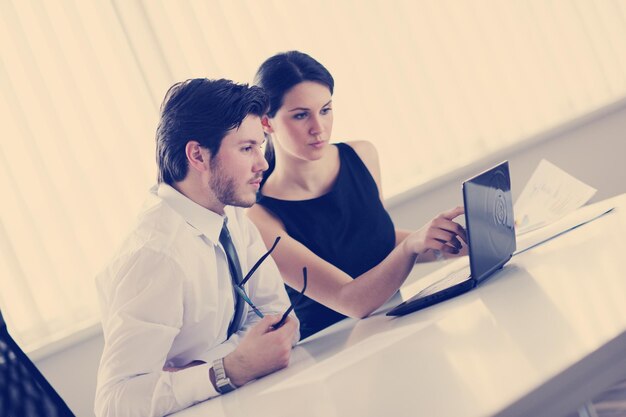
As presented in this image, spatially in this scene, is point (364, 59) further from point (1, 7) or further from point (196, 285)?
point (196, 285)

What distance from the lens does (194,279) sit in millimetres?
1518

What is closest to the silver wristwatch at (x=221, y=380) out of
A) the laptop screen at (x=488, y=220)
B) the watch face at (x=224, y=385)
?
the watch face at (x=224, y=385)

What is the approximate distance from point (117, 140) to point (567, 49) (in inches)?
82.7

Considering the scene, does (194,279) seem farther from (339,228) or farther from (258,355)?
(339,228)

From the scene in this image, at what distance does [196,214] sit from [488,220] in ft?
1.99

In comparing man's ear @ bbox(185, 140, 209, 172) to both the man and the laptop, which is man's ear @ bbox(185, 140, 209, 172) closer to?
the man

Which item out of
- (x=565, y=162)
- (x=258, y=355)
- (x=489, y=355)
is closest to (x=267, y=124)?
(x=258, y=355)

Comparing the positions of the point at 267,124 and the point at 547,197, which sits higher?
the point at 267,124

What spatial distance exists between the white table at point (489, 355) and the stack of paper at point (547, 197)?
0.41 m

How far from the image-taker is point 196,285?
152cm

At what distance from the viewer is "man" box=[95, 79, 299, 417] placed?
4.32 ft

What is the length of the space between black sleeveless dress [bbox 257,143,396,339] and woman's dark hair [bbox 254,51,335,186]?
30 cm

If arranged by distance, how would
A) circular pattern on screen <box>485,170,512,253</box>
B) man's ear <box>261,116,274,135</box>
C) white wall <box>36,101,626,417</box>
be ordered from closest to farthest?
circular pattern on screen <box>485,170,512,253</box> < man's ear <box>261,116,274,135</box> < white wall <box>36,101,626,417</box>

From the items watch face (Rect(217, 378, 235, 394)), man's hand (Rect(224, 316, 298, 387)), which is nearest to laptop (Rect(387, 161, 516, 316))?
man's hand (Rect(224, 316, 298, 387))
